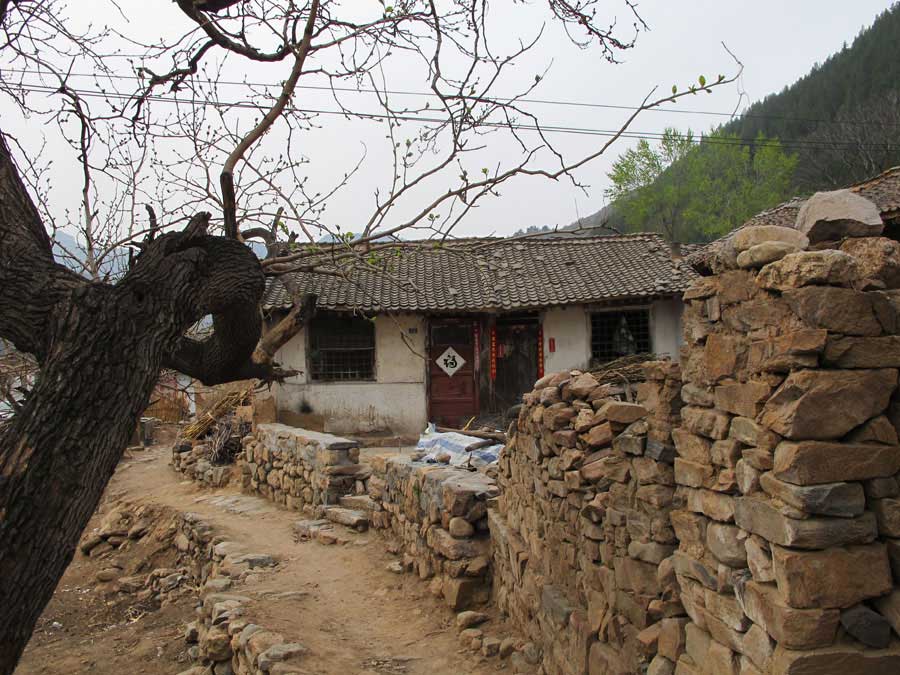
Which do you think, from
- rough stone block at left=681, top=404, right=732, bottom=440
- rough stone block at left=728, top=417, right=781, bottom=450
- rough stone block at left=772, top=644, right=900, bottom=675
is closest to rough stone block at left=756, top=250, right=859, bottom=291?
rough stone block at left=728, top=417, right=781, bottom=450

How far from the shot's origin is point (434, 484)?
20.4 feet

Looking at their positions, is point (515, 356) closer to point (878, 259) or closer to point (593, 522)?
point (593, 522)

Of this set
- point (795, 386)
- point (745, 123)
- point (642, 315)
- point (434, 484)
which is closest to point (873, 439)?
point (795, 386)

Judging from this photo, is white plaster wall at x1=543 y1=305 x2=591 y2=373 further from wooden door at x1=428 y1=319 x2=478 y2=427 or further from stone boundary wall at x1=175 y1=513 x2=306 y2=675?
stone boundary wall at x1=175 y1=513 x2=306 y2=675

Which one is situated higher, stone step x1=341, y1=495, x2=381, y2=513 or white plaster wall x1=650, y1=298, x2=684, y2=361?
white plaster wall x1=650, y1=298, x2=684, y2=361

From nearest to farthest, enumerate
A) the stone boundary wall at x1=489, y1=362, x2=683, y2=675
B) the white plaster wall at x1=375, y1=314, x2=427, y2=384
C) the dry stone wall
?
the stone boundary wall at x1=489, y1=362, x2=683, y2=675 → the dry stone wall → the white plaster wall at x1=375, y1=314, x2=427, y2=384

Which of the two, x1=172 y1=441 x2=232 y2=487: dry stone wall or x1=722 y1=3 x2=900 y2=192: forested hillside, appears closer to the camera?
x1=172 y1=441 x2=232 y2=487: dry stone wall

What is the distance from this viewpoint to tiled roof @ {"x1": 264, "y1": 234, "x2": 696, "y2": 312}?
48.0ft

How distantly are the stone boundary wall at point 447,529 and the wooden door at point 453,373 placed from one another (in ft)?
27.4

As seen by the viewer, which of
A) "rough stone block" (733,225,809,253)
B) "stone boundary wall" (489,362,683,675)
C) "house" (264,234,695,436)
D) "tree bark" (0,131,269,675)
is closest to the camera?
"rough stone block" (733,225,809,253)

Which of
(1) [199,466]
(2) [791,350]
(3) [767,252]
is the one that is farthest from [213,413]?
(2) [791,350]

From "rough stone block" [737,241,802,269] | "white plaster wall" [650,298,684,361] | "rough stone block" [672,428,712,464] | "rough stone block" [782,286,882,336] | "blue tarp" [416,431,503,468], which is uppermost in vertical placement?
"white plaster wall" [650,298,684,361]

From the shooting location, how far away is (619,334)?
15508 millimetres

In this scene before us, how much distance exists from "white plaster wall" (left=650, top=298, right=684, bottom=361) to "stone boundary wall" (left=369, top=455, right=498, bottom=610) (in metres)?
9.45
